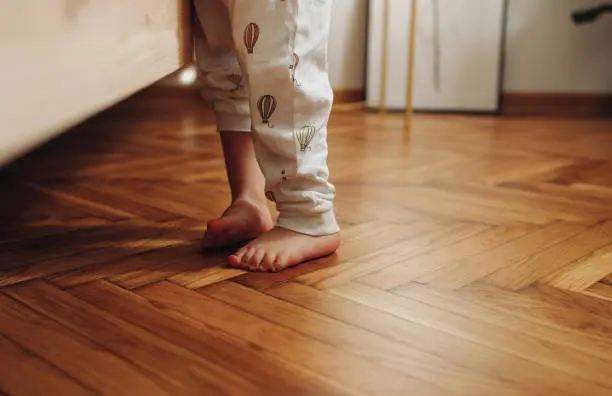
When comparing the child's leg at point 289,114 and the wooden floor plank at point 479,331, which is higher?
the child's leg at point 289,114

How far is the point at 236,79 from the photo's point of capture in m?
0.78

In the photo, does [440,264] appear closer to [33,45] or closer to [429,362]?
[429,362]

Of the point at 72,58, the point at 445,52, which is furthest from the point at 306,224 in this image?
the point at 445,52

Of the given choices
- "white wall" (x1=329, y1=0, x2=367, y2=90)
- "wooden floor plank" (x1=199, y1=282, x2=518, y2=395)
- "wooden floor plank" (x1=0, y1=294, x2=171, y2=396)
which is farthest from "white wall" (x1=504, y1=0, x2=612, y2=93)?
"wooden floor plank" (x1=0, y1=294, x2=171, y2=396)

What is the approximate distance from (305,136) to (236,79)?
173mm

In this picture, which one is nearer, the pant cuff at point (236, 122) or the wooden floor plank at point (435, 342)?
the wooden floor plank at point (435, 342)

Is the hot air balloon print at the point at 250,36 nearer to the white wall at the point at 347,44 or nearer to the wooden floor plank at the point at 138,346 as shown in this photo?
the wooden floor plank at the point at 138,346

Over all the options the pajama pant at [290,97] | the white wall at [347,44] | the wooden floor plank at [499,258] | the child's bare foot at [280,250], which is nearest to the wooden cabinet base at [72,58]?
the pajama pant at [290,97]

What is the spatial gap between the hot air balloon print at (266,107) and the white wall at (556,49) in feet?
5.39

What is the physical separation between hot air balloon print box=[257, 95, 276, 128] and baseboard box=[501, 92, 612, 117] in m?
1.60

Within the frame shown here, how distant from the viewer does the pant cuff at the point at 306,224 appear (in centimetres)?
67

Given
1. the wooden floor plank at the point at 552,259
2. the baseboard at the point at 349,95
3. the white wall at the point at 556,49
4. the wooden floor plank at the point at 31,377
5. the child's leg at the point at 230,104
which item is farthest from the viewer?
the baseboard at the point at 349,95

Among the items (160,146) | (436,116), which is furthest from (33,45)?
(436,116)

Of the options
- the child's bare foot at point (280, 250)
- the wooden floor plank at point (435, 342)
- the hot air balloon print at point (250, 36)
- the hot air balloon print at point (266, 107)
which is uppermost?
the hot air balloon print at point (250, 36)
